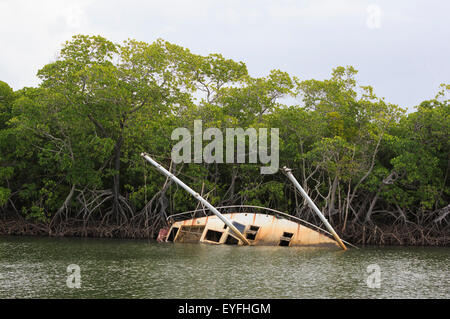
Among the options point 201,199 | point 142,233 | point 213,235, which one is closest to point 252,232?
point 213,235

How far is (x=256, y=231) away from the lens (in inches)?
1241

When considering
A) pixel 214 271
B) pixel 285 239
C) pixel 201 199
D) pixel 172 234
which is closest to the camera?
pixel 214 271

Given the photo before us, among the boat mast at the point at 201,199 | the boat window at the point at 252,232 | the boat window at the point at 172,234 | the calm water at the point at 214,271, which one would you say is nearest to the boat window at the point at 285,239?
the calm water at the point at 214,271

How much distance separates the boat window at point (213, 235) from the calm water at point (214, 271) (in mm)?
3148

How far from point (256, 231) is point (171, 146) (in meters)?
8.40

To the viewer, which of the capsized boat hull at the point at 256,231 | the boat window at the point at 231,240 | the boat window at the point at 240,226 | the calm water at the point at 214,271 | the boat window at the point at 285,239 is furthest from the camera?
the boat window at the point at 231,240

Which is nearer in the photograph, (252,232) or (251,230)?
(252,232)

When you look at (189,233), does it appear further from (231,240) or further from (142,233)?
(142,233)

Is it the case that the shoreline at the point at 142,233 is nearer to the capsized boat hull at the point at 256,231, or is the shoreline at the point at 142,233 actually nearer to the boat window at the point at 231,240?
the capsized boat hull at the point at 256,231

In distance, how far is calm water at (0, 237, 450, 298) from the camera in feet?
57.1

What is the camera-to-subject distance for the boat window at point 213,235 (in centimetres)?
3325
